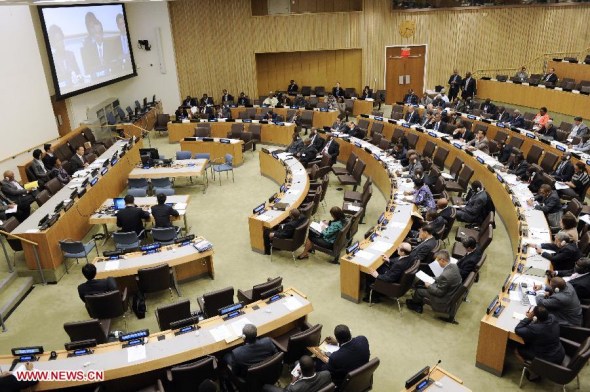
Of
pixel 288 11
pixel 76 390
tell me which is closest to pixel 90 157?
pixel 76 390

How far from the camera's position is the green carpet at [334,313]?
677 cm

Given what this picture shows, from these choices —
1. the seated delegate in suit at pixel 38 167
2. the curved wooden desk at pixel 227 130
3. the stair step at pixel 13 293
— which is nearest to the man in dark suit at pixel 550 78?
the curved wooden desk at pixel 227 130

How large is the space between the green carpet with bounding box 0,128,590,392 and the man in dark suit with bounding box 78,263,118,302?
894 mm

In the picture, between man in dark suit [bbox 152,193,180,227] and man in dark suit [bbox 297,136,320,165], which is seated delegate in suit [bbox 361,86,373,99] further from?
man in dark suit [bbox 152,193,180,227]

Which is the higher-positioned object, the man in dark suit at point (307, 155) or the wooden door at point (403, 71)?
the wooden door at point (403, 71)

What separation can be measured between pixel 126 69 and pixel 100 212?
496 inches

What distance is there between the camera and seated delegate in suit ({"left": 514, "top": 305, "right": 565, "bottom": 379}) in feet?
18.9

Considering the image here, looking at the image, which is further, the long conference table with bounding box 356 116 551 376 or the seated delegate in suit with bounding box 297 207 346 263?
the seated delegate in suit with bounding box 297 207 346 263

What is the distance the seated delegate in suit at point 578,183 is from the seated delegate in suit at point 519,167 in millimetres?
989

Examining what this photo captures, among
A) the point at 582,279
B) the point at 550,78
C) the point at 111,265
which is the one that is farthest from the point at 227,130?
the point at 582,279

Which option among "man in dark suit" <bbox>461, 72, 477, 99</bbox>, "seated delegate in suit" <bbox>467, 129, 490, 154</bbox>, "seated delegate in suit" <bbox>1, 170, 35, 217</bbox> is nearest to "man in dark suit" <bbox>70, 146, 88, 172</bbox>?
"seated delegate in suit" <bbox>1, 170, 35, 217</bbox>

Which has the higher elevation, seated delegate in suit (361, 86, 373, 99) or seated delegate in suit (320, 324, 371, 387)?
seated delegate in suit (361, 86, 373, 99)

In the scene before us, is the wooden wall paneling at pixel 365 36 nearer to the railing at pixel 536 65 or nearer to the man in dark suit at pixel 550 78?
the railing at pixel 536 65

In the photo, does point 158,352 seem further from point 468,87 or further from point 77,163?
point 468,87
